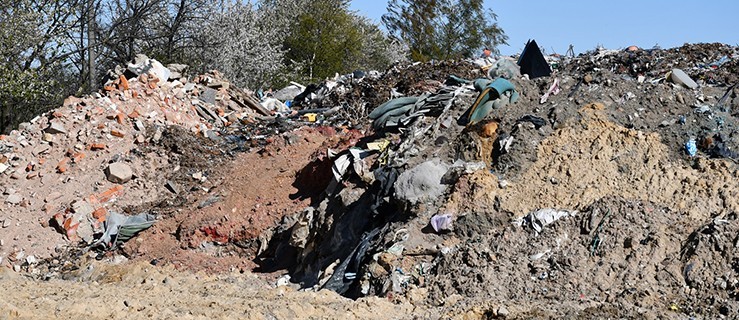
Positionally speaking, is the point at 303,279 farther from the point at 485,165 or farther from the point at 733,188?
the point at 733,188

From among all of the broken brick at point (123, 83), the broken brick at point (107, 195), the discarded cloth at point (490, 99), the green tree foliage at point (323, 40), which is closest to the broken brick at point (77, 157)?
the broken brick at point (107, 195)

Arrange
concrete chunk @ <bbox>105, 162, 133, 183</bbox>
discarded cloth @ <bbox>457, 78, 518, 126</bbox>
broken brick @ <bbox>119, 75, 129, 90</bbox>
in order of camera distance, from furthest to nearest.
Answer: broken brick @ <bbox>119, 75, 129, 90</bbox> < concrete chunk @ <bbox>105, 162, 133, 183</bbox> < discarded cloth @ <bbox>457, 78, 518, 126</bbox>

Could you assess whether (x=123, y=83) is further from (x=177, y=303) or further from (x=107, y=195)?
(x=177, y=303)

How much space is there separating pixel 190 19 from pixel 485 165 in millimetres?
13838

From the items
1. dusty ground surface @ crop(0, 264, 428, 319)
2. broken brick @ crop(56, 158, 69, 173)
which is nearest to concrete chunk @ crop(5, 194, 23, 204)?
broken brick @ crop(56, 158, 69, 173)

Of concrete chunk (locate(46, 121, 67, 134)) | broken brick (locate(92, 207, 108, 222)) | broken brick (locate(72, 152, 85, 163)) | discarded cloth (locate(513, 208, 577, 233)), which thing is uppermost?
discarded cloth (locate(513, 208, 577, 233))

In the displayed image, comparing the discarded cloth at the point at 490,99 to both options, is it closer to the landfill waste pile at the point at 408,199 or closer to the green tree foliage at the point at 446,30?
the landfill waste pile at the point at 408,199

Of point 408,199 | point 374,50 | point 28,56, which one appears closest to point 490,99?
point 408,199

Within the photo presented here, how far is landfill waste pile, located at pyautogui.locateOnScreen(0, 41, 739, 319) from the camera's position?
6152mm

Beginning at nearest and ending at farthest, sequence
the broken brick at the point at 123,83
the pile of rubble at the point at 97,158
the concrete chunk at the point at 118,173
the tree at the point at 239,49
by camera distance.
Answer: the pile of rubble at the point at 97,158
the concrete chunk at the point at 118,173
the broken brick at the point at 123,83
the tree at the point at 239,49

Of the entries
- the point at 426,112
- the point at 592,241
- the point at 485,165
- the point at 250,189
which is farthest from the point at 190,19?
the point at 592,241

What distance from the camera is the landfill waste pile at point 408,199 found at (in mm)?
6152

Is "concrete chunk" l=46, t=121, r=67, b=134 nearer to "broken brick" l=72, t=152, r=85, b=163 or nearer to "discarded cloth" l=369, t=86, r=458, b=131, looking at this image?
"broken brick" l=72, t=152, r=85, b=163

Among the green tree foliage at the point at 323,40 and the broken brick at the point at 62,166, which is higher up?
the green tree foliage at the point at 323,40
